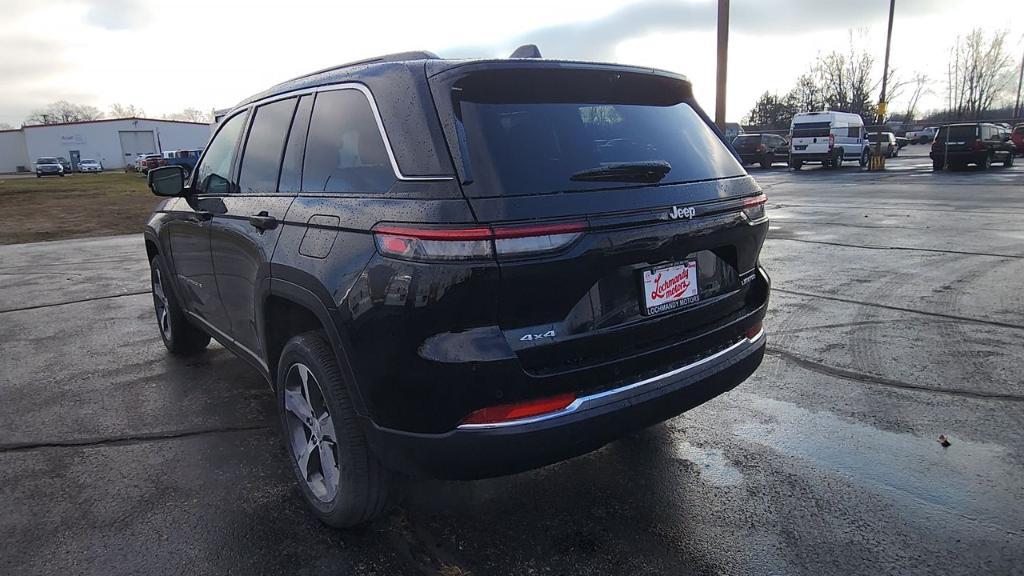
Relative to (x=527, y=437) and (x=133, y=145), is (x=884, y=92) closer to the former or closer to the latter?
(x=527, y=437)

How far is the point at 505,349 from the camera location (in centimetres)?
207

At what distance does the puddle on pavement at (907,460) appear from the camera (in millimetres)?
2768

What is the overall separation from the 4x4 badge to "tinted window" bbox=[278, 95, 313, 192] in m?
1.62

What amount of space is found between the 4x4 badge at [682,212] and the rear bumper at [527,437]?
622 millimetres

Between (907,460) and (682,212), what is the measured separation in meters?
1.85

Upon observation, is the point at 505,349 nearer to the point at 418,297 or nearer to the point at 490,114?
the point at 418,297

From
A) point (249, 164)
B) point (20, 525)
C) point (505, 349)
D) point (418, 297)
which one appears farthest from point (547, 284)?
point (20, 525)

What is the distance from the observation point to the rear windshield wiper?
2.29 m

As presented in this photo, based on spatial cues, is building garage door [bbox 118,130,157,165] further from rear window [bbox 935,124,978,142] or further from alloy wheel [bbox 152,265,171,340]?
alloy wheel [bbox 152,265,171,340]

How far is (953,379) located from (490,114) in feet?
11.9

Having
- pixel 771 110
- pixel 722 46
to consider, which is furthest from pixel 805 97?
pixel 722 46

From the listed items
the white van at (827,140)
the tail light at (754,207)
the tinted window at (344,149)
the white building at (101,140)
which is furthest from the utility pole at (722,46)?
the white building at (101,140)

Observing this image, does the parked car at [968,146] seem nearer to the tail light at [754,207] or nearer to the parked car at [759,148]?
the parked car at [759,148]

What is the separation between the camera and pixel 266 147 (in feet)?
10.7
